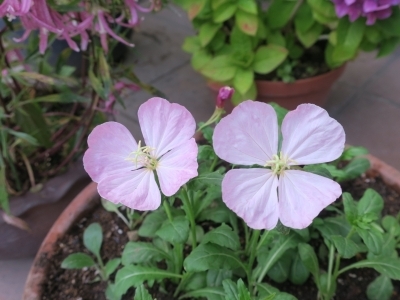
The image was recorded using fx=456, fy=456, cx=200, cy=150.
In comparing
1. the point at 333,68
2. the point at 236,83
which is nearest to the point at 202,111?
the point at 236,83

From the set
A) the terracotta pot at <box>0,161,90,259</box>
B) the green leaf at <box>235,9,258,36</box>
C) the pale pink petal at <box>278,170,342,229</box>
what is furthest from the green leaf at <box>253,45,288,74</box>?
the pale pink petal at <box>278,170,342,229</box>

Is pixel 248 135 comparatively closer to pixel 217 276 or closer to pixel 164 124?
pixel 164 124

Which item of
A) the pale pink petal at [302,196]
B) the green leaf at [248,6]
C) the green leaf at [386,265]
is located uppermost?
the pale pink petal at [302,196]

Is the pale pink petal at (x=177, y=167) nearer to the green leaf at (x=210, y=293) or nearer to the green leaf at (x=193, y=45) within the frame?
the green leaf at (x=210, y=293)

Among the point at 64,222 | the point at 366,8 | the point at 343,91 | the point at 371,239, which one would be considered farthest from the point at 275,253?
the point at 343,91

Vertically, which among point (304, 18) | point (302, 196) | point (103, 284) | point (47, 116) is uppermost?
point (302, 196)

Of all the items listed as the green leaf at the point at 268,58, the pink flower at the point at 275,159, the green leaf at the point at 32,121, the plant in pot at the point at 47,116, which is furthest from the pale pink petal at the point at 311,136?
the green leaf at the point at 268,58

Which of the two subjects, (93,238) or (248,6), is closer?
(93,238)
